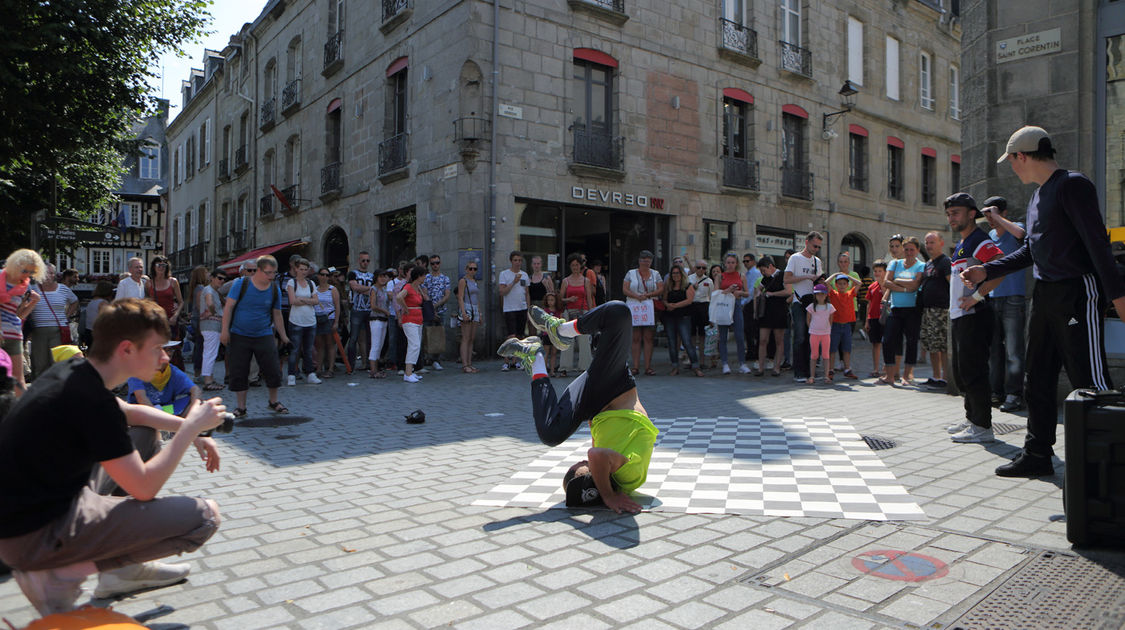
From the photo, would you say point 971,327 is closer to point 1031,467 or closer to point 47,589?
point 1031,467

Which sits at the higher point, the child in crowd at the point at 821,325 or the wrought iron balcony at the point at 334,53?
the wrought iron balcony at the point at 334,53

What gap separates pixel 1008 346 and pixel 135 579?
778 cm

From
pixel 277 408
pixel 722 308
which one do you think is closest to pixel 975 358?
pixel 722 308

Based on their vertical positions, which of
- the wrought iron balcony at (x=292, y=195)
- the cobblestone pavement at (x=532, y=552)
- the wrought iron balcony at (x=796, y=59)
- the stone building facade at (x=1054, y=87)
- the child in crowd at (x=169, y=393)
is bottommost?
the cobblestone pavement at (x=532, y=552)

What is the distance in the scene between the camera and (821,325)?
10062 mm

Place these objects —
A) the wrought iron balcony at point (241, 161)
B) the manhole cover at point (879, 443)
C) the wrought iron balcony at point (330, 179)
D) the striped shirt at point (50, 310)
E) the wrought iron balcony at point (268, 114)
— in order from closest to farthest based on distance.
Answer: the manhole cover at point (879, 443)
the striped shirt at point (50, 310)
the wrought iron balcony at point (330, 179)
the wrought iron balcony at point (268, 114)
the wrought iron balcony at point (241, 161)

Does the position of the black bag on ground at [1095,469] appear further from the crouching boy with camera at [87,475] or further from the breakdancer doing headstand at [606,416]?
the crouching boy with camera at [87,475]

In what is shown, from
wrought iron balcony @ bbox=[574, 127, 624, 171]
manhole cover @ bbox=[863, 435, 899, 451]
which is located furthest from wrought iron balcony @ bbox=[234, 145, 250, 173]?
manhole cover @ bbox=[863, 435, 899, 451]

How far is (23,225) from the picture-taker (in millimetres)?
22125

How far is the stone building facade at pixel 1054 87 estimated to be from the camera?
7.72 m

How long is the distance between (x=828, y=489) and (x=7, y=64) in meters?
16.4

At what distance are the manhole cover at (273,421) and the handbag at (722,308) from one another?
661 cm

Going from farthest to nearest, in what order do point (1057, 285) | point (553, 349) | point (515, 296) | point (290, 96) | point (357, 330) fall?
point (290, 96)
point (515, 296)
point (357, 330)
point (553, 349)
point (1057, 285)

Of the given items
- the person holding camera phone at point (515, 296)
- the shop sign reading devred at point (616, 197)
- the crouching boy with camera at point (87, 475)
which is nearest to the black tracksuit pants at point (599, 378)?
the crouching boy with camera at point (87, 475)
